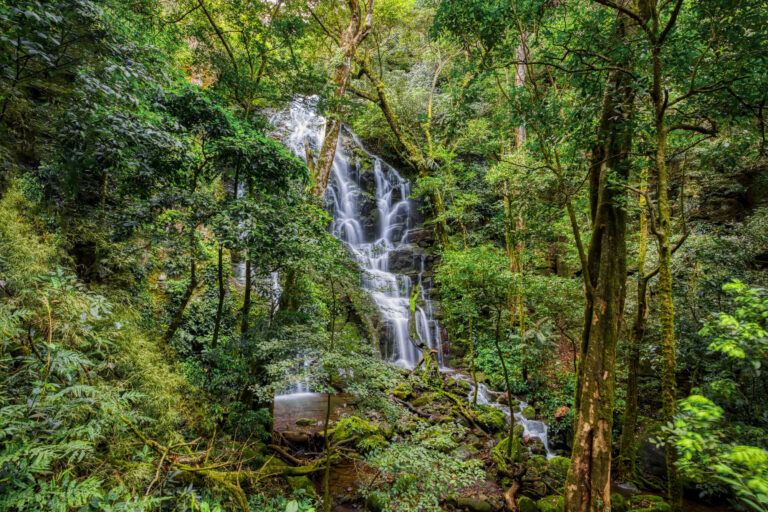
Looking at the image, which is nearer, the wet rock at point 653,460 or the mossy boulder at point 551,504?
the mossy boulder at point 551,504

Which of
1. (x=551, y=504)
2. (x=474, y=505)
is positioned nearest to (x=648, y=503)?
(x=551, y=504)

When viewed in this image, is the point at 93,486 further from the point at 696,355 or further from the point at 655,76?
the point at 696,355

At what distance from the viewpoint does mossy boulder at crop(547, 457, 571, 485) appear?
5.28 meters

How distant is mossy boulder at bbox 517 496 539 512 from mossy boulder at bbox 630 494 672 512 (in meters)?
1.39

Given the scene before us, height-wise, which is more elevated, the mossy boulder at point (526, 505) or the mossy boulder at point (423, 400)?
the mossy boulder at point (526, 505)

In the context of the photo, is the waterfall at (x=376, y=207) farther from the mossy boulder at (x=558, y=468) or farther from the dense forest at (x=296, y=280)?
the mossy boulder at (x=558, y=468)

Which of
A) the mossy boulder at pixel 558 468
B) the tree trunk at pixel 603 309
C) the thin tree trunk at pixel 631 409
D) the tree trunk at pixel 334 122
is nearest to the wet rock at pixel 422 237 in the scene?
the tree trunk at pixel 334 122

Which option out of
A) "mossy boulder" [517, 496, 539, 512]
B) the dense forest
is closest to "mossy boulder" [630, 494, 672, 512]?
the dense forest

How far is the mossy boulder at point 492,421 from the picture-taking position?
6.86 metres

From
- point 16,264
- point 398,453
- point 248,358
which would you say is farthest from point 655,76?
point 16,264

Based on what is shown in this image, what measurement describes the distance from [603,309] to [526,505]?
3.10m

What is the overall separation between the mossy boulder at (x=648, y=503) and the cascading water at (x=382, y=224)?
7.43m

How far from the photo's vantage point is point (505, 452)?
579 centimetres

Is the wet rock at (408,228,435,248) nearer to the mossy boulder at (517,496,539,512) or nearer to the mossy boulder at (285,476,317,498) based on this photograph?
the mossy boulder at (517,496,539,512)
